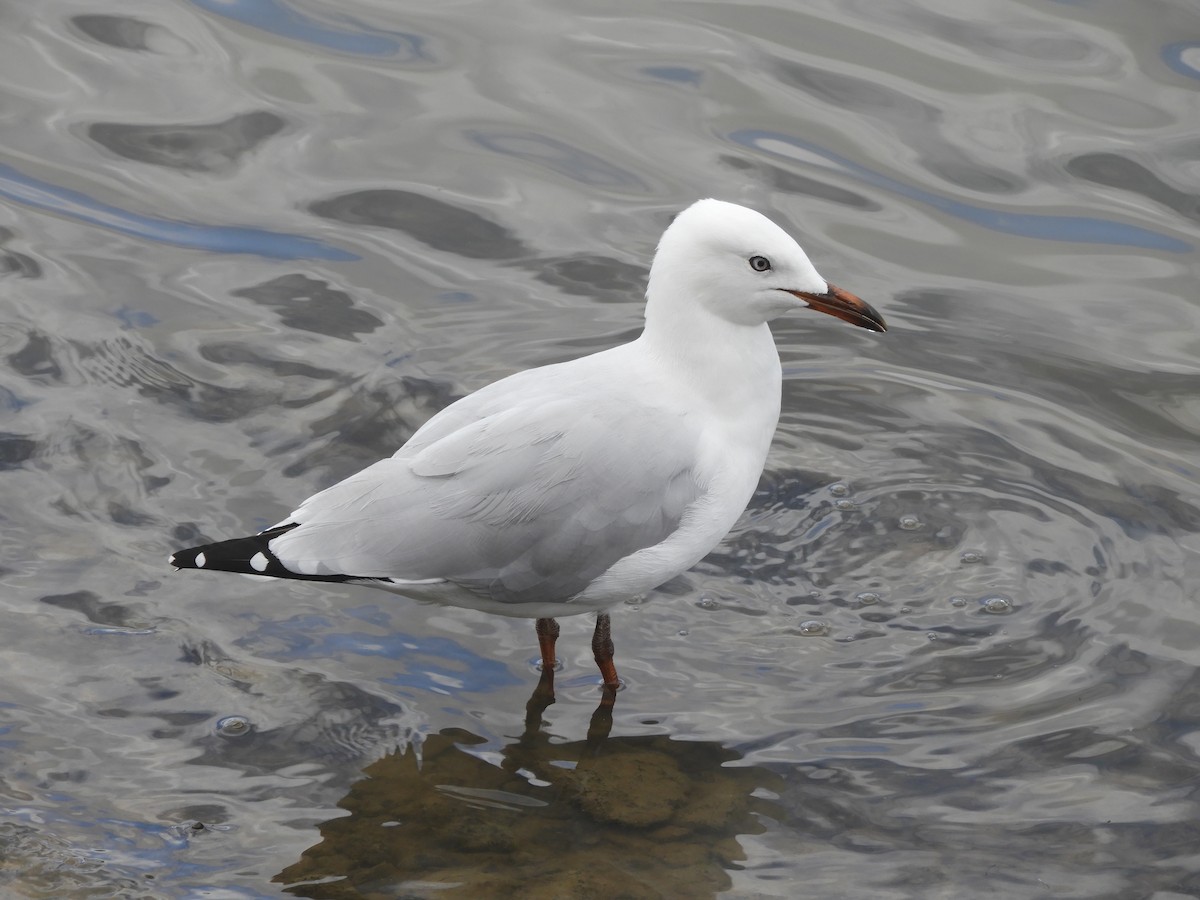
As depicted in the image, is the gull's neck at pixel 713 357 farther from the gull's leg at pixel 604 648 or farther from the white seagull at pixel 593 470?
the gull's leg at pixel 604 648

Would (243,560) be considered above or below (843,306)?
below

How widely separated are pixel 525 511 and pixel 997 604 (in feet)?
6.73

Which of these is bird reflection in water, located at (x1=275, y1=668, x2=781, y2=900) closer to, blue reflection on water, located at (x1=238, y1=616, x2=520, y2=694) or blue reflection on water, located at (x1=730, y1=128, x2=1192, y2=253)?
blue reflection on water, located at (x1=238, y1=616, x2=520, y2=694)

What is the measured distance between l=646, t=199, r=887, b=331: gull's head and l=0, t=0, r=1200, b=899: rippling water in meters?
1.26

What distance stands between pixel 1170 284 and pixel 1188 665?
3403 mm

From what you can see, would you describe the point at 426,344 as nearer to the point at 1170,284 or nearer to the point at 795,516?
the point at 795,516

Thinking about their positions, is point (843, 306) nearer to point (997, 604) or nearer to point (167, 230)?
point (997, 604)

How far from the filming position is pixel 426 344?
771 cm

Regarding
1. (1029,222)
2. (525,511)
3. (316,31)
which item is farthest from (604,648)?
(316,31)

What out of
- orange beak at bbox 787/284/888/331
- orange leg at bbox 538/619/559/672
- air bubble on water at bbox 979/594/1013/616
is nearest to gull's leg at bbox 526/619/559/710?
orange leg at bbox 538/619/559/672

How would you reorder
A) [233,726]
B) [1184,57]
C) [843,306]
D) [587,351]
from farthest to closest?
[1184,57] → [587,351] → [843,306] → [233,726]

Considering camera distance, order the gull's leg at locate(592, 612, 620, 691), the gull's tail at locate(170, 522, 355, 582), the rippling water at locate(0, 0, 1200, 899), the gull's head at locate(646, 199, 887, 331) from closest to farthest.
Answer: the rippling water at locate(0, 0, 1200, 899)
the gull's tail at locate(170, 522, 355, 582)
the gull's head at locate(646, 199, 887, 331)
the gull's leg at locate(592, 612, 620, 691)

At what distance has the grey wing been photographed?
5.17 meters

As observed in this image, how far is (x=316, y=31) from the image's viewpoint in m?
10.6
